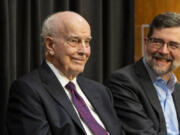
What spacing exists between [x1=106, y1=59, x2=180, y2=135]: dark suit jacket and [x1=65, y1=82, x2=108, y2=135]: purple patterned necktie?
0.91 ft

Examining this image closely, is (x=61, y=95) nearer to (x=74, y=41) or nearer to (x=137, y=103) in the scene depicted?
(x=74, y=41)

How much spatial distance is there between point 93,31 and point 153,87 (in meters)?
1.01

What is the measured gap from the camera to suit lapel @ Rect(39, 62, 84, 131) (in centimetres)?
Result: 191

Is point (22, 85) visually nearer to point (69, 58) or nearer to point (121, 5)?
point (69, 58)

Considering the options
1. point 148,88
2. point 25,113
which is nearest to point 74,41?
point 25,113

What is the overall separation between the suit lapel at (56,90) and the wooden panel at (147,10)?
1.69 metres

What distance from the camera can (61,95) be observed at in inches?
76.5

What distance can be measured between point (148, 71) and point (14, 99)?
100 centimetres

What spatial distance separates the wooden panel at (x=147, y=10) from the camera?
3.36 metres

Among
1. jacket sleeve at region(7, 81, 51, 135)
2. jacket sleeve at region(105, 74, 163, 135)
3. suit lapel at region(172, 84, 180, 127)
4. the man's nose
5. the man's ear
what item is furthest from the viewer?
suit lapel at region(172, 84, 180, 127)

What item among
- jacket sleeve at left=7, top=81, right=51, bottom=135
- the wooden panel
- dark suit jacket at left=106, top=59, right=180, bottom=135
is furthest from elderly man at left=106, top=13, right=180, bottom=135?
the wooden panel

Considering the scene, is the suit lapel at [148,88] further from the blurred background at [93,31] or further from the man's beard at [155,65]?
the blurred background at [93,31]

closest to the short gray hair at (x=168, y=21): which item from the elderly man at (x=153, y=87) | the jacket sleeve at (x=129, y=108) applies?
the elderly man at (x=153, y=87)

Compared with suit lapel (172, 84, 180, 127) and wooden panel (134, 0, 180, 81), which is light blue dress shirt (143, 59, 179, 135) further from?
A: wooden panel (134, 0, 180, 81)
